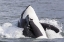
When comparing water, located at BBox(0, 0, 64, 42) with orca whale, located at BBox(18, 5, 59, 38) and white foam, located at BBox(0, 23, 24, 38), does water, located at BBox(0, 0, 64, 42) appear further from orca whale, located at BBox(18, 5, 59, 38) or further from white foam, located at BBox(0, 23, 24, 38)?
orca whale, located at BBox(18, 5, 59, 38)

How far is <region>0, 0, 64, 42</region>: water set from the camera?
1112 inches

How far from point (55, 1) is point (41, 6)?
4596 millimetres

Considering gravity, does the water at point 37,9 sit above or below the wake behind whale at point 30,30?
above

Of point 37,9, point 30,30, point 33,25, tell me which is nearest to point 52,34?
point 33,25

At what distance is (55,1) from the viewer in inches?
1528

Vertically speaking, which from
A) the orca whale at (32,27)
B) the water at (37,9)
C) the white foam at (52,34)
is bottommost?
the white foam at (52,34)

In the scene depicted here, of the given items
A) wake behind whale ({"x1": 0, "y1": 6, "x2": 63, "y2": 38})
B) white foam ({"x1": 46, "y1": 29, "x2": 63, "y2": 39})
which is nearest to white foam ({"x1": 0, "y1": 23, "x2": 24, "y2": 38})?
wake behind whale ({"x1": 0, "y1": 6, "x2": 63, "y2": 38})

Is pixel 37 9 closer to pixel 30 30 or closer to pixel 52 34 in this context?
pixel 52 34

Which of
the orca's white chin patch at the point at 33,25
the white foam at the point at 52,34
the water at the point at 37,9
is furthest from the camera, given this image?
the water at the point at 37,9

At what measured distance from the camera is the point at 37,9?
108 feet

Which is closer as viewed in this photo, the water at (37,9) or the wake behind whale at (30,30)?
the wake behind whale at (30,30)

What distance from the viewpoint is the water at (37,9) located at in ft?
92.7

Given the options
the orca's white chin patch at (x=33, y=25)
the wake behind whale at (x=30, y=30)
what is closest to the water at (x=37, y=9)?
the wake behind whale at (x=30, y=30)

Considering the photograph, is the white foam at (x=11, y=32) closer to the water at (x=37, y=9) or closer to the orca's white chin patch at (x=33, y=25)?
the orca's white chin patch at (x=33, y=25)
